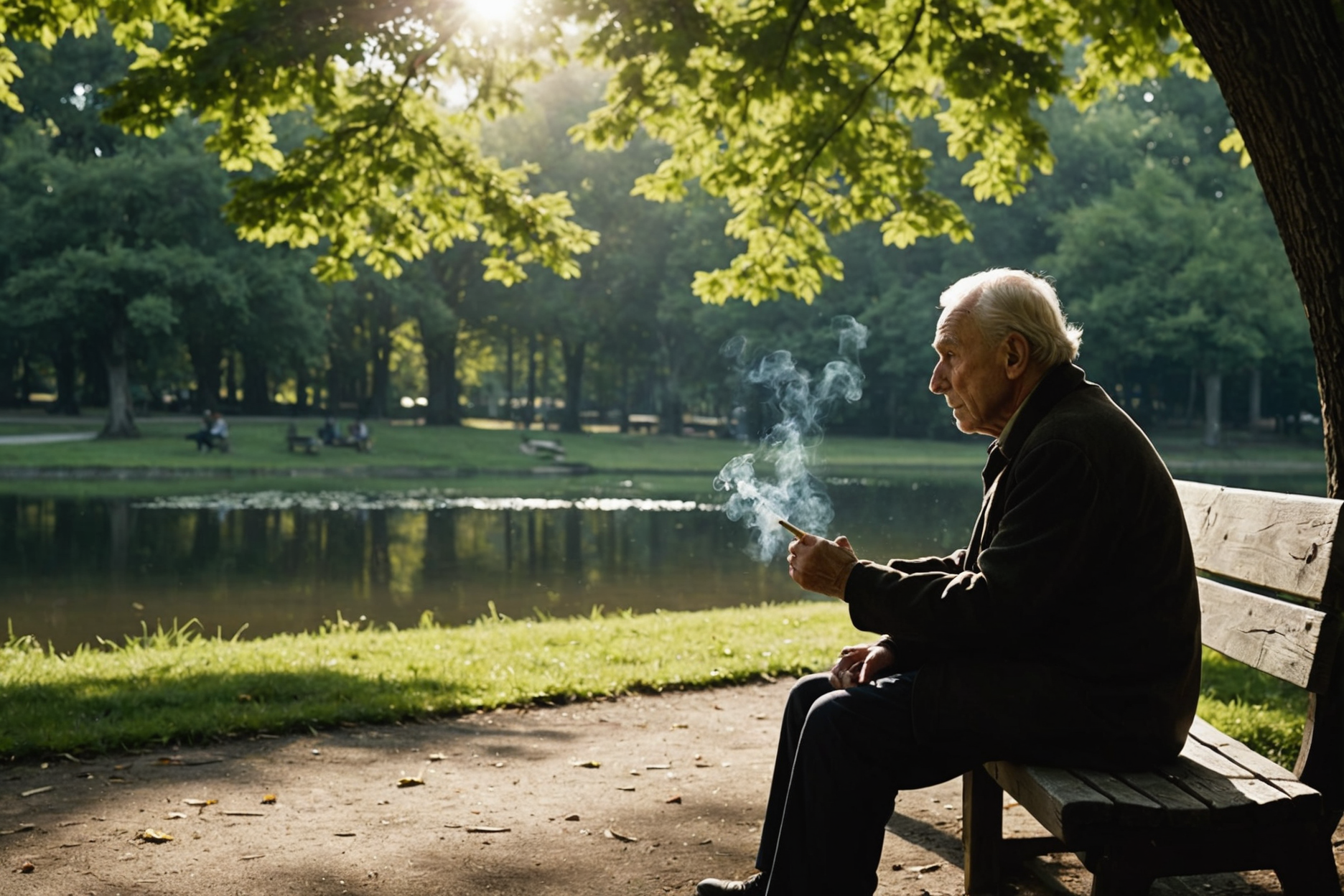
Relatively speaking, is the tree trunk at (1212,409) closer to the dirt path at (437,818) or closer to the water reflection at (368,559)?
the water reflection at (368,559)

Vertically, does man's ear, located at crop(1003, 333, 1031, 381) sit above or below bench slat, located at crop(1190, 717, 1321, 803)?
above

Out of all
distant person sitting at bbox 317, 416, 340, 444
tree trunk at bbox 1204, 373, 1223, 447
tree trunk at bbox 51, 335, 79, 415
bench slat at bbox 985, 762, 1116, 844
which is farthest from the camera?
tree trunk at bbox 1204, 373, 1223, 447

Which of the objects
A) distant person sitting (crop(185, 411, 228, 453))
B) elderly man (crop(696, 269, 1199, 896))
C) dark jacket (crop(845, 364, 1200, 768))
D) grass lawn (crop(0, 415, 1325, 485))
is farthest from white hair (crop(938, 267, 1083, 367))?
distant person sitting (crop(185, 411, 228, 453))

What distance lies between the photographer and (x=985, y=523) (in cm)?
324

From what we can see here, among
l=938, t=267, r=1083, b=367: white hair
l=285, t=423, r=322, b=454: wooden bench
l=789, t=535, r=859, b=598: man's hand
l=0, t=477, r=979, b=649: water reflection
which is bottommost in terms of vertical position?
l=0, t=477, r=979, b=649: water reflection

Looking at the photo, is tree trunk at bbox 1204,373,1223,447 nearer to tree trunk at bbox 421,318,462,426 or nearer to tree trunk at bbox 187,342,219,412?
tree trunk at bbox 421,318,462,426

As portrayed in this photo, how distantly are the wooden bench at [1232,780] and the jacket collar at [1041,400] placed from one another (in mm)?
764

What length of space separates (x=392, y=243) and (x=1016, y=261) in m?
44.2

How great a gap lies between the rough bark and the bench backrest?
4658cm

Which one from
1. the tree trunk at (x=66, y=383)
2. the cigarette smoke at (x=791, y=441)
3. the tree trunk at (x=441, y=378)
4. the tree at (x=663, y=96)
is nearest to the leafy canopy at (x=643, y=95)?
the tree at (x=663, y=96)

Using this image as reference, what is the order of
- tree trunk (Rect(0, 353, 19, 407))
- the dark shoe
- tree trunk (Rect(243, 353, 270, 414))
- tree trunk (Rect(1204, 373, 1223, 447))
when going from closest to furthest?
the dark shoe < tree trunk (Rect(1204, 373, 1223, 447)) < tree trunk (Rect(0, 353, 19, 407)) < tree trunk (Rect(243, 353, 270, 414))

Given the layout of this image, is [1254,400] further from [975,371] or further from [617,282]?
[975,371]

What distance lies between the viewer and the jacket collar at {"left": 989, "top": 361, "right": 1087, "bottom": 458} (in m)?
3.09

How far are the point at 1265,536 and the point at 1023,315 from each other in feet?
3.44
